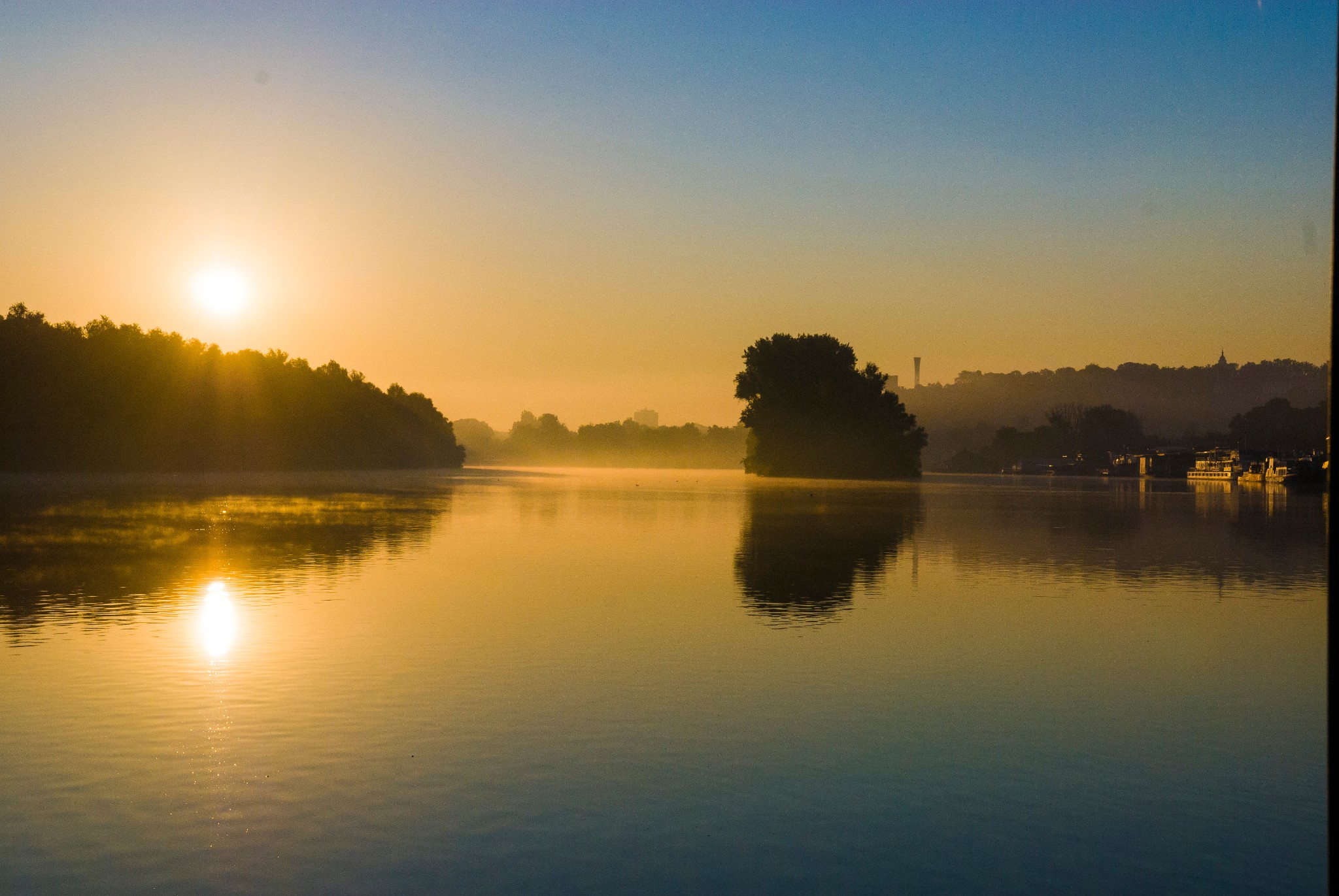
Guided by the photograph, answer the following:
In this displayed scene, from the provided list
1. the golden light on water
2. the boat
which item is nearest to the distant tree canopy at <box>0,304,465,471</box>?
the golden light on water

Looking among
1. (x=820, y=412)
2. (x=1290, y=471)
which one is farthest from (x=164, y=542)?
(x=1290, y=471)

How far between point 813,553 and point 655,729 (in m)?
25.5

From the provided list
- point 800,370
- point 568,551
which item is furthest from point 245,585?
point 800,370

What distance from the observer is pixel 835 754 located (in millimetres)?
12242

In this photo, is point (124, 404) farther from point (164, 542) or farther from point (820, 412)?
point (164, 542)

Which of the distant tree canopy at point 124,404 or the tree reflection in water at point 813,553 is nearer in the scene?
the tree reflection in water at point 813,553

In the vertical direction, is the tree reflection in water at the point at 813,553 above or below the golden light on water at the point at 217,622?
below

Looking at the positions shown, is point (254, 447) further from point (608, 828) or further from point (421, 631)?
point (608, 828)

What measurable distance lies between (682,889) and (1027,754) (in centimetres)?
526

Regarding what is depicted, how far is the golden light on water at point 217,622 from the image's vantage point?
18.6 meters

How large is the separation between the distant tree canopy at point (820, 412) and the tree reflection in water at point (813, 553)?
269 feet

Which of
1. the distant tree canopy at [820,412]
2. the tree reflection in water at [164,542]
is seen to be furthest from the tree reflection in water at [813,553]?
the distant tree canopy at [820,412]

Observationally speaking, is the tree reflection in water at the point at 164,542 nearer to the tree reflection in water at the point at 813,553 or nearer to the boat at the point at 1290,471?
the tree reflection in water at the point at 813,553

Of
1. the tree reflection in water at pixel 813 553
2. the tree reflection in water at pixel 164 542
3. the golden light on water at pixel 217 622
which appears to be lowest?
the tree reflection in water at pixel 813 553
